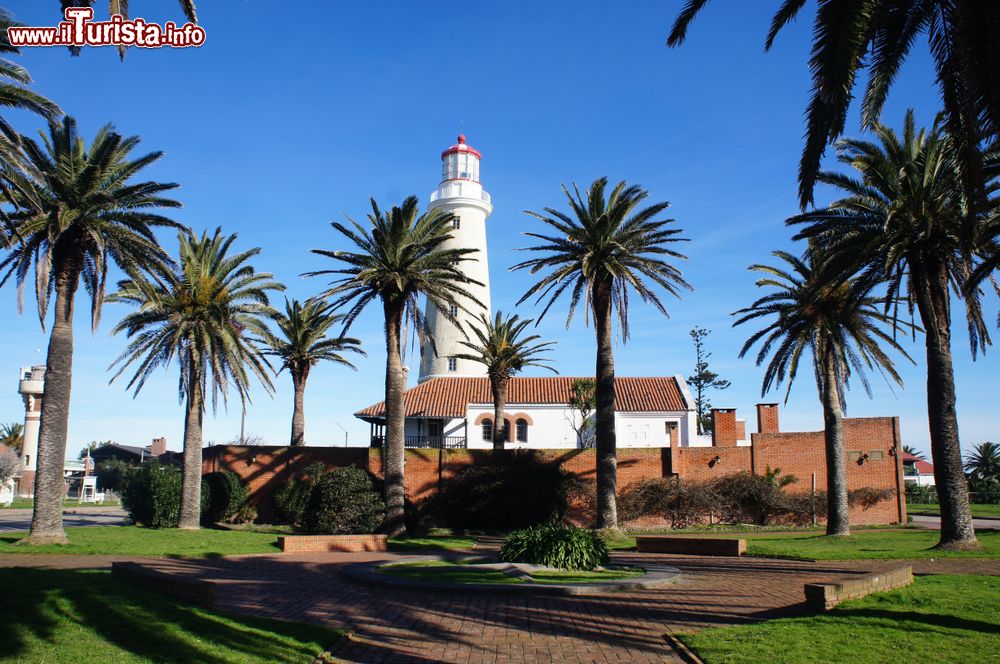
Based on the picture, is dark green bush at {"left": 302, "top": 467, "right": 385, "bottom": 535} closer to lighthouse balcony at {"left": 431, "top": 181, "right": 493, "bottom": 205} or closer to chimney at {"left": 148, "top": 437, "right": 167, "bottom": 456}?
lighthouse balcony at {"left": 431, "top": 181, "right": 493, "bottom": 205}

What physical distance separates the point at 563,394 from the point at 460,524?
16048 mm

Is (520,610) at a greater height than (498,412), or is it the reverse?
(498,412)

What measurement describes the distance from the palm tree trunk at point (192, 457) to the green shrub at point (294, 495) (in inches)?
181

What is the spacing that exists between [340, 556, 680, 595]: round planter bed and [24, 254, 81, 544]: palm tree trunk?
913cm

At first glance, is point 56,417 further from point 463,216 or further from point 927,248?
point 463,216

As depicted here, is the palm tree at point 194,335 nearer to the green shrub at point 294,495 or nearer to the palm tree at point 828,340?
the green shrub at point 294,495

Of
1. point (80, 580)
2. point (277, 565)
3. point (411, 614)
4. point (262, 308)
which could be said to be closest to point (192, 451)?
point (262, 308)

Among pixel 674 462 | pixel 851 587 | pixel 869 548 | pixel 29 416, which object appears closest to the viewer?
pixel 851 587

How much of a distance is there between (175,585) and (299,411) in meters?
25.1

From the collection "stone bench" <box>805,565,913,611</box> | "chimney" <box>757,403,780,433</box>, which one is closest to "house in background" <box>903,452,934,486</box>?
"chimney" <box>757,403,780,433</box>

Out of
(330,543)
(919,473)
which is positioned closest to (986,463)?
(919,473)

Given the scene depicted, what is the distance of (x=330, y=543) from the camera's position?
22.9m

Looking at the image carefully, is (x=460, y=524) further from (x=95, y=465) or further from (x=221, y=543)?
(x=95, y=465)

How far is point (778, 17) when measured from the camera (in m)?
9.72
